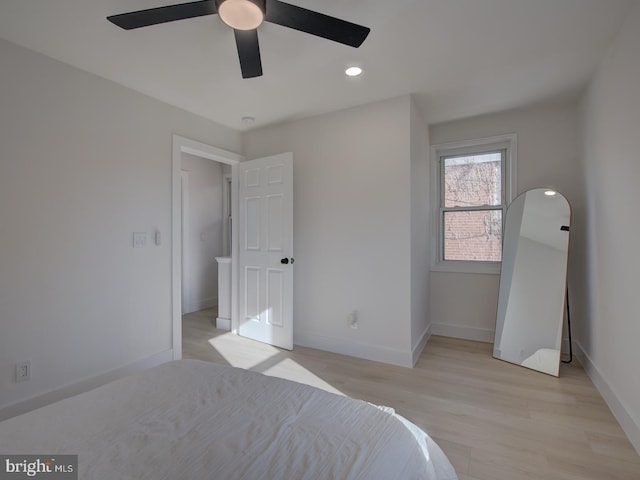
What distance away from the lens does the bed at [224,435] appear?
0.86 metres

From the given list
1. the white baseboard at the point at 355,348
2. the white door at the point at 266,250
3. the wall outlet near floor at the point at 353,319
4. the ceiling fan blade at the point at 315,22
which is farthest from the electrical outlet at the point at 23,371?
the ceiling fan blade at the point at 315,22

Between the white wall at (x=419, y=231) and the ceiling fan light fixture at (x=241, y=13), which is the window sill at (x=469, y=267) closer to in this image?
the white wall at (x=419, y=231)

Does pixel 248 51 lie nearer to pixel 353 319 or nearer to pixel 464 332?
pixel 353 319

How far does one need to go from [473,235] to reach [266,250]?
Result: 242cm

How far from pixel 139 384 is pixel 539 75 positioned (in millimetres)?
3484

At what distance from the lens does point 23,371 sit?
210cm

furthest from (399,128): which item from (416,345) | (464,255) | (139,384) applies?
(139,384)

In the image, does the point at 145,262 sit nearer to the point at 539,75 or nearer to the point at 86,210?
the point at 86,210

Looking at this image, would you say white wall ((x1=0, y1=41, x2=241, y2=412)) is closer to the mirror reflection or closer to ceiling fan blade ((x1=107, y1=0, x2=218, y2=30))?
ceiling fan blade ((x1=107, y1=0, x2=218, y2=30))

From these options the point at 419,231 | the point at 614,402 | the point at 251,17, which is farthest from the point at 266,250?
the point at 614,402

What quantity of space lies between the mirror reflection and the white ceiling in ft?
3.59

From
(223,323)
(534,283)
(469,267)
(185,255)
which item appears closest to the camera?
(534,283)

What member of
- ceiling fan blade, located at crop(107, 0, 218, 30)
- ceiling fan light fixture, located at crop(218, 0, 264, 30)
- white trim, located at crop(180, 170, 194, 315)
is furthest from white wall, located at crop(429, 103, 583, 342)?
white trim, located at crop(180, 170, 194, 315)

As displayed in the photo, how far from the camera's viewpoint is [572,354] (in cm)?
316
